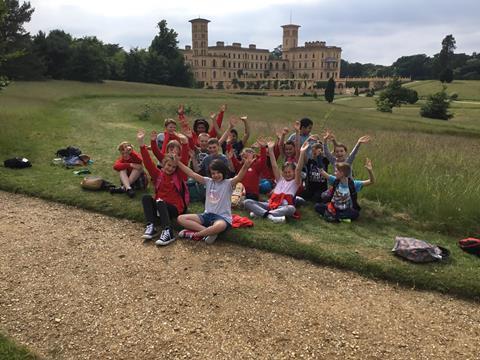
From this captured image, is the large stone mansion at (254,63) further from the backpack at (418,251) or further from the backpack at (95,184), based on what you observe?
the backpack at (418,251)

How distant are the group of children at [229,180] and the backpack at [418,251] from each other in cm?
157

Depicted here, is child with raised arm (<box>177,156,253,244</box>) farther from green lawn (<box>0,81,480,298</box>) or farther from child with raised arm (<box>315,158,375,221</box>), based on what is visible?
child with raised arm (<box>315,158,375,221</box>)

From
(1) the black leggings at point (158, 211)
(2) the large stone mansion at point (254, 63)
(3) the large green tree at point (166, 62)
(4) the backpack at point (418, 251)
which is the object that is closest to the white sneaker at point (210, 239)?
(1) the black leggings at point (158, 211)

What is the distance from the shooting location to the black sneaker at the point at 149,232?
6823 mm

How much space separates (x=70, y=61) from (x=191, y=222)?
190 feet

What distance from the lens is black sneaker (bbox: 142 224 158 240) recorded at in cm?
682

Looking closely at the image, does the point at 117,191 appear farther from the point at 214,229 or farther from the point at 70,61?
the point at 70,61

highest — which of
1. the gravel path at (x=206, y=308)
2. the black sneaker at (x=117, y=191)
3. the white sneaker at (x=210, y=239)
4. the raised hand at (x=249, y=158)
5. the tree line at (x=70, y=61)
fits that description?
the tree line at (x=70, y=61)

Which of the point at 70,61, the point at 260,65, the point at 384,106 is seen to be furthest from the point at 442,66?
the point at 70,61

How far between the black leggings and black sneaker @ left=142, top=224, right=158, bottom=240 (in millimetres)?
122

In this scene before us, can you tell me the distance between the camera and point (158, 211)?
23.3 ft

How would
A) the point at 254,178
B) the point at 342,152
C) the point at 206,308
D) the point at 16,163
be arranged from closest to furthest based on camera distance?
the point at 206,308
the point at 342,152
the point at 254,178
the point at 16,163

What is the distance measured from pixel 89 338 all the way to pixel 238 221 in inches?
136

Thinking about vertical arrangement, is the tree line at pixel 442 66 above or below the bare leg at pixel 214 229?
above
